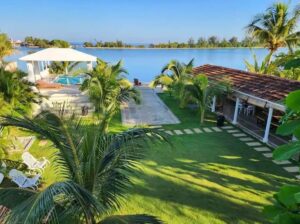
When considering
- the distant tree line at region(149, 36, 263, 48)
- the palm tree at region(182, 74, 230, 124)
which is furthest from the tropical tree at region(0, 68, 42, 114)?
the distant tree line at region(149, 36, 263, 48)

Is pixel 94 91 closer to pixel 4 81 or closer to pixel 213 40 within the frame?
pixel 4 81

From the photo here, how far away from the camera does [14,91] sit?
371 inches

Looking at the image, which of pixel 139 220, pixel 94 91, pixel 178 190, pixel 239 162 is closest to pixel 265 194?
pixel 239 162

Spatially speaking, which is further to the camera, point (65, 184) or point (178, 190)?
point (178, 190)

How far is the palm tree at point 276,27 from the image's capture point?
1916 cm

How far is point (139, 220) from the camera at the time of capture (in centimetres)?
369

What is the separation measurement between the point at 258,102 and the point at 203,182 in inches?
234

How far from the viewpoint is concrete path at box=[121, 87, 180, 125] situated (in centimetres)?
1396

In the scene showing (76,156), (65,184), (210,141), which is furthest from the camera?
(210,141)

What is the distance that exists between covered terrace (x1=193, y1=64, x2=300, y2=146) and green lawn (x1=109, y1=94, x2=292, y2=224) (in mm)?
2020

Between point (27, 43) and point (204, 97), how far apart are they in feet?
241

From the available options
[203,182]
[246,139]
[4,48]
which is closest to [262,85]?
[246,139]

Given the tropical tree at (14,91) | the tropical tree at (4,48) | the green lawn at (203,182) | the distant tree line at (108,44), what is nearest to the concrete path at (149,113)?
the green lawn at (203,182)

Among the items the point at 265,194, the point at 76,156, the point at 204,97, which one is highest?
the point at 76,156
